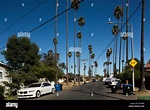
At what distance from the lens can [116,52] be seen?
304ft

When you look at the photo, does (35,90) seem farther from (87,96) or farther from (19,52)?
(19,52)

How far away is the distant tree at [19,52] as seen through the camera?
42275mm

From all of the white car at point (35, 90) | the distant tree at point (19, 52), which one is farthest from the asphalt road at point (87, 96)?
the distant tree at point (19, 52)

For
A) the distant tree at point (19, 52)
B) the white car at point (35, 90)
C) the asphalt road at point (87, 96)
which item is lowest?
the asphalt road at point (87, 96)

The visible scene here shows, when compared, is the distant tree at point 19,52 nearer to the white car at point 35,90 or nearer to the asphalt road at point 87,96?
the asphalt road at point 87,96

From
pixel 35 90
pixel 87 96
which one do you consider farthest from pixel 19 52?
pixel 87 96

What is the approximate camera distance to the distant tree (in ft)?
139

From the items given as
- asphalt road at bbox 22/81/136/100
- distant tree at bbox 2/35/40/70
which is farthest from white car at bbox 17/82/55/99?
distant tree at bbox 2/35/40/70

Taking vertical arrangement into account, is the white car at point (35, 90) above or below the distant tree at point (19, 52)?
below

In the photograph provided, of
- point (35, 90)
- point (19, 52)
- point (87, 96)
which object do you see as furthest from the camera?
point (19, 52)

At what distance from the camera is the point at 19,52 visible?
42.1m

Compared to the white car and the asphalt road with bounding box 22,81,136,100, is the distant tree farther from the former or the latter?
the white car

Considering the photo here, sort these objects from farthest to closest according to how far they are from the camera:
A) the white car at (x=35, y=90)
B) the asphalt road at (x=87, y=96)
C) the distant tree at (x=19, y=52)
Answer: the distant tree at (x=19, y=52) → the white car at (x=35, y=90) → the asphalt road at (x=87, y=96)
